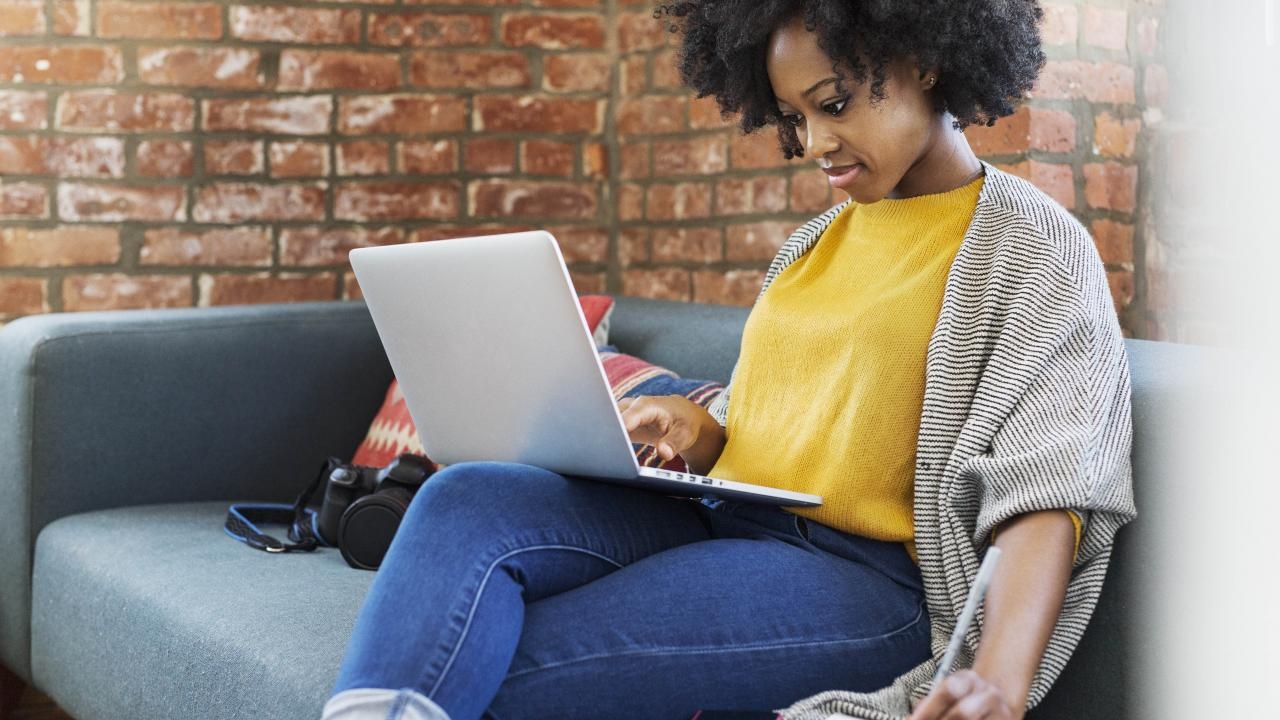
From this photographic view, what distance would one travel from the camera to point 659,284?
2.52 m

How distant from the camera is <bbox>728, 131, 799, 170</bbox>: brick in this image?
2.19 meters

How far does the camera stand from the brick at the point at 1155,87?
5.35 feet

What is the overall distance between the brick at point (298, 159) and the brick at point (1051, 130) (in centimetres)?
131

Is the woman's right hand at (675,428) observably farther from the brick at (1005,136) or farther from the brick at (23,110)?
the brick at (23,110)

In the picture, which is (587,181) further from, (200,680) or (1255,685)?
(1255,685)

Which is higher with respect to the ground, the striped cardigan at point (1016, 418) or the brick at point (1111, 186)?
the brick at point (1111, 186)

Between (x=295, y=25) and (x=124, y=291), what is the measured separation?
1.86 ft

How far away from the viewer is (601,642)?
102 centimetres

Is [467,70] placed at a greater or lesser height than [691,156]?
greater

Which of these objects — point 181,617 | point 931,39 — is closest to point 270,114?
point 181,617

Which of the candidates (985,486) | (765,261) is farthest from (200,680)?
(765,261)

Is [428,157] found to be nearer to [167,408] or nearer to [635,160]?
[635,160]

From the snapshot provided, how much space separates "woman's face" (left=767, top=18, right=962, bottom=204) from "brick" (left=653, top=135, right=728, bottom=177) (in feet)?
3.60

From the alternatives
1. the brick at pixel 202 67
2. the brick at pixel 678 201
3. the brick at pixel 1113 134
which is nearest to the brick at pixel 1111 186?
the brick at pixel 1113 134
